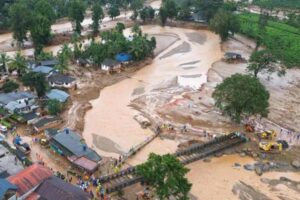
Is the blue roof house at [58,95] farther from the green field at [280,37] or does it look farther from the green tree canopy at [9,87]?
the green field at [280,37]

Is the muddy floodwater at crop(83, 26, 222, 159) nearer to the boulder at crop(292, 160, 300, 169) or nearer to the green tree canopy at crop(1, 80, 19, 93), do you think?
the green tree canopy at crop(1, 80, 19, 93)

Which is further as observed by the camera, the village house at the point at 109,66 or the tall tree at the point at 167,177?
the village house at the point at 109,66

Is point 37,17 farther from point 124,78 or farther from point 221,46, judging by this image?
point 221,46

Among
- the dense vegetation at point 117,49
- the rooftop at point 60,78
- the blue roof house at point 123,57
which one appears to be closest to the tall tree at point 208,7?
the dense vegetation at point 117,49

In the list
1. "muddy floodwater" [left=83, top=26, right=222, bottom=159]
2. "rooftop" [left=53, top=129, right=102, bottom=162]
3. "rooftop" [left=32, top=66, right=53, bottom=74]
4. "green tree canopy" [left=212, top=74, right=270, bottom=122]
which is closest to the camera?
"rooftop" [left=53, top=129, right=102, bottom=162]

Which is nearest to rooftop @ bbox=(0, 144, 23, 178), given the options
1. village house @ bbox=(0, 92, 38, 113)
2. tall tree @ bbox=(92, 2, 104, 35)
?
village house @ bbox=(0, 92, 38, 113)

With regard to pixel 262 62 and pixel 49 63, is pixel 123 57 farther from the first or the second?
pixel 262 62

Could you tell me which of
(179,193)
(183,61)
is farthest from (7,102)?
(183,61)

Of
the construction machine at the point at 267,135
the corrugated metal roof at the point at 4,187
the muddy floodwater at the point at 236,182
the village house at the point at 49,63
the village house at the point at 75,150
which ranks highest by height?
the village house at the point at 49,63
